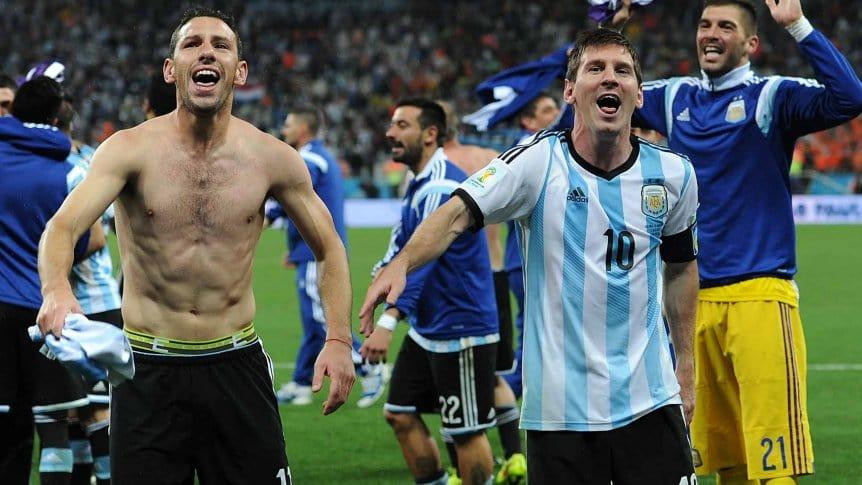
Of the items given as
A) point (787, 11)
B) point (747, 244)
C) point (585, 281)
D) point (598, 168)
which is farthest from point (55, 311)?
point (787, 11)

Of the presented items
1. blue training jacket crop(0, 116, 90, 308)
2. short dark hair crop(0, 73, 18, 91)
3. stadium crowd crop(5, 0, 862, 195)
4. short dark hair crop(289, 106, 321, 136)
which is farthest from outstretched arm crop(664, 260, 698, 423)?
stadium crowd crop(5, 0, 862, 195)

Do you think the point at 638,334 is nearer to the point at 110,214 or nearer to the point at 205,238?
the point at 205,238

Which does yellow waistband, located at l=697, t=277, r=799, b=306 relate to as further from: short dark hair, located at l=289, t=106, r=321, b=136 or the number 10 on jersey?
short dark hair, located at l=289, t=106, r=321, b=136

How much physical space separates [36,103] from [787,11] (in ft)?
12.5

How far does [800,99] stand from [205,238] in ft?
9.43

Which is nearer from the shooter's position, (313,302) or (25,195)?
(25,195)

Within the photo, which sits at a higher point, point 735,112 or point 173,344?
point 735,112

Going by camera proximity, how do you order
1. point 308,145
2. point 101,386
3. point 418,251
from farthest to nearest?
point 308,145 < point 101,386 < point 418,251

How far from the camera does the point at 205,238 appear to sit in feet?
16.4

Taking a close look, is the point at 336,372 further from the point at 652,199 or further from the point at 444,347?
the point at 444,347

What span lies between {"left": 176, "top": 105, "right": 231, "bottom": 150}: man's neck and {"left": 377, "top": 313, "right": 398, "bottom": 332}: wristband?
2484 mm

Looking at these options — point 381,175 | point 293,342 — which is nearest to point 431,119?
point 293,342

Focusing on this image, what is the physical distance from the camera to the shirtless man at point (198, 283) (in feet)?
16.1

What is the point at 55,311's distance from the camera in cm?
424
